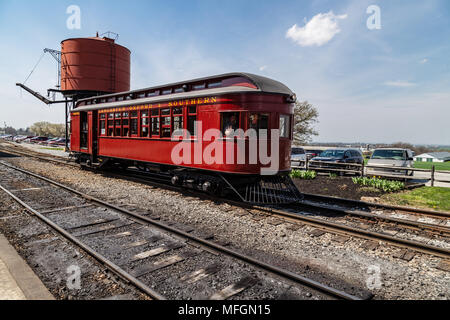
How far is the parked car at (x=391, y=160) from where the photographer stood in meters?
13.8

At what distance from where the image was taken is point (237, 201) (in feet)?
28.4

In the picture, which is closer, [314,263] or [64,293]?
[64,293]

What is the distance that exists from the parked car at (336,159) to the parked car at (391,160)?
897 millimetres

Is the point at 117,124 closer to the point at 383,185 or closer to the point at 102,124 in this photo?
the point at 102,124

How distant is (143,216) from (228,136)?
3.18 m

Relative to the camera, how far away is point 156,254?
16.1 ft

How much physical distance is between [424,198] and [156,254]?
9.53 meters

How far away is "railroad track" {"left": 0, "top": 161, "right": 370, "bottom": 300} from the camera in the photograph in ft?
12.8

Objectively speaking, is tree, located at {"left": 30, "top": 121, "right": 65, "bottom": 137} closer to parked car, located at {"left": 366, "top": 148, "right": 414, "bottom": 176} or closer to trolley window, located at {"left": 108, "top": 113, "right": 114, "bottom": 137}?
trolley window, located at {"left": 108, "top": 113, "right": 114, "bottom": 137}

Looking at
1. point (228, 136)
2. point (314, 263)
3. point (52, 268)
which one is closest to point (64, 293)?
point (52, 268)

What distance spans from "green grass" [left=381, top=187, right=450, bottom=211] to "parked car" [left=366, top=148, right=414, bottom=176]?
2.43 metres

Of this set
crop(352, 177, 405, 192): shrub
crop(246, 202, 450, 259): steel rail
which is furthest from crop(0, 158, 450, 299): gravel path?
crop(352, 177, 405, 192): shrub

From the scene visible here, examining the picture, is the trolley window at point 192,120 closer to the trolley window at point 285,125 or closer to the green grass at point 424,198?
the trolley window at point 285,125
